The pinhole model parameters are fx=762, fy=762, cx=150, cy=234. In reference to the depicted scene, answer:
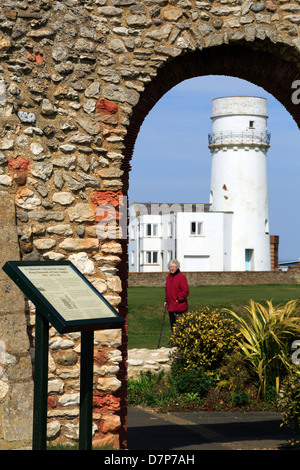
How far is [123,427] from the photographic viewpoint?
24.6 feet

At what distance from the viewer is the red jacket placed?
43.2 ft

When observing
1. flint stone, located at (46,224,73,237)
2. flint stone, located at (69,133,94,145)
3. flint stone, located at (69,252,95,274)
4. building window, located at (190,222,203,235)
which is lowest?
flint stone, located at (69,252,95,274)

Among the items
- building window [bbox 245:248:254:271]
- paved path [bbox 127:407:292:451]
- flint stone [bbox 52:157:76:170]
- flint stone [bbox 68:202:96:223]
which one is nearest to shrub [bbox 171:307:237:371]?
paved path [bbox 127:407:292:451]

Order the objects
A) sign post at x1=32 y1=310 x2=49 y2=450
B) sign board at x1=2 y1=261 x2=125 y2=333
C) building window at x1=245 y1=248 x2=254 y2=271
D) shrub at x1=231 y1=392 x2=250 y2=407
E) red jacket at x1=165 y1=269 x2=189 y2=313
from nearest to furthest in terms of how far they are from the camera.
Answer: sign board at x1=2 y1=261 x2=125 y2=333 → sign post at x1=32 y1=310 x2=49 y2=450 → shrub at x1=231 y1=392 x2=250 y2=407 → red jacket at x1=165 y1=269 x2=189 y2=313 → building window at x1=245 y1=248 x2=254 y2=271

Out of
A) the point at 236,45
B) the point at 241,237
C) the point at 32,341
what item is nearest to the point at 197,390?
the point at 32,341

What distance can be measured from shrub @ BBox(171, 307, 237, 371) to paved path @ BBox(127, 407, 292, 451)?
3.59 feet

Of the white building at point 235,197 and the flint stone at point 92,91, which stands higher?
the white building at point 235,197

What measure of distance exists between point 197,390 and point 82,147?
15.2 ft

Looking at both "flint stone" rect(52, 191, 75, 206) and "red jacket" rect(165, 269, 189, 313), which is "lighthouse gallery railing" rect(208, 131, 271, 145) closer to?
"red jacket" rect(165, 269, 189, 313)

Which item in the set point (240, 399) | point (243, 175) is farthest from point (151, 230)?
point (240, 399)

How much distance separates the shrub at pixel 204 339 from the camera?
36.3 ft

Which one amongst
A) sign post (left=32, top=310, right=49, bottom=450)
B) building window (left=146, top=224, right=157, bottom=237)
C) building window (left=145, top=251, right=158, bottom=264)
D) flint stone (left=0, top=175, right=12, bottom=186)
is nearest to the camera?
sign post (left=32, top=310, right=49, bottom=450)

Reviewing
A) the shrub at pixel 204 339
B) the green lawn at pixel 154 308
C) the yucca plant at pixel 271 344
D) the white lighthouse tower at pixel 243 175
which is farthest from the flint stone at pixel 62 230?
the white lighthouse tower at pixel 243 175

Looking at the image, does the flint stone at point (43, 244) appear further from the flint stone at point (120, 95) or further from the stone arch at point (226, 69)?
the flint stone at point (120, 95)
